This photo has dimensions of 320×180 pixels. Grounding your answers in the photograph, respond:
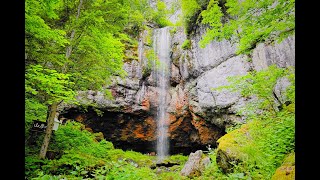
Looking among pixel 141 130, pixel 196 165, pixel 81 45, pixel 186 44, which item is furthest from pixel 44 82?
pixel 141 130

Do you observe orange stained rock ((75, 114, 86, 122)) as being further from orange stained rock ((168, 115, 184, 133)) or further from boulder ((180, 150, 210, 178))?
boulder ((180, 150, 210, 178))

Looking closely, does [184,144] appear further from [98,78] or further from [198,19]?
[98,78]

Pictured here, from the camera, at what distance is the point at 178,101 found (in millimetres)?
17297

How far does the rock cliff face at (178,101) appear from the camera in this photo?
1327 centimetres

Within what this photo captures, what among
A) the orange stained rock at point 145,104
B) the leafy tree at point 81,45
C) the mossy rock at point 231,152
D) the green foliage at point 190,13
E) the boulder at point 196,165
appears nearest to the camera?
the mossy rock at point 231,152

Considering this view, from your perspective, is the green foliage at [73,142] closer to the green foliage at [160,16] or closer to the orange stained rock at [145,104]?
the orange stained rock at [145,104]

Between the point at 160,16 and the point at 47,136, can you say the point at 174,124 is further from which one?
the point at 47,136

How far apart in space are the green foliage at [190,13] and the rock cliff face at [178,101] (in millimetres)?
986


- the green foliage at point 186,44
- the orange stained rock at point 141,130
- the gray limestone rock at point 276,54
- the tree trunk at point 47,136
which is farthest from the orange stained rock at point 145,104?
the tree trunk at point 47,136

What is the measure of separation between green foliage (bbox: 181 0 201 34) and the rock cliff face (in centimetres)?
99

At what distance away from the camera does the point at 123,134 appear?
57.7 feet

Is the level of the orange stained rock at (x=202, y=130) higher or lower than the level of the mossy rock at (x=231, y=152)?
higher
